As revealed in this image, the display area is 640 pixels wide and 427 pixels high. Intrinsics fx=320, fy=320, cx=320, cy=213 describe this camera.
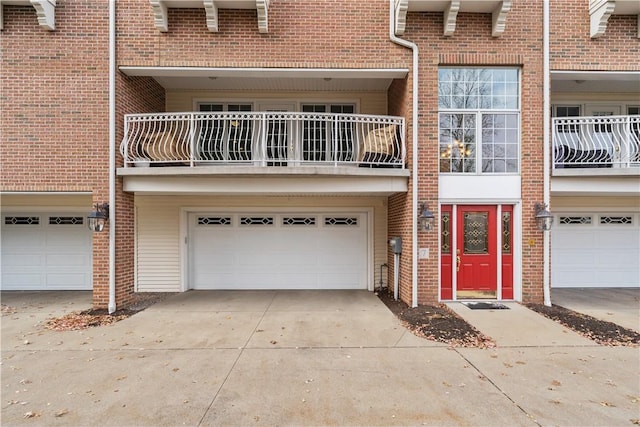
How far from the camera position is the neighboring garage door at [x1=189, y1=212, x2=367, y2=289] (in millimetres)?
8461

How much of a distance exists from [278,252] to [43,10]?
693 cm

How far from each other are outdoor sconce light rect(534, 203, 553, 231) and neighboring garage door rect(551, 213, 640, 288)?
2.33m

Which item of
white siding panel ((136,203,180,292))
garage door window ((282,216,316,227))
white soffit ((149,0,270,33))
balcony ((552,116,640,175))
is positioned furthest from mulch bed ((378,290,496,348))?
white soffit ((149,0,270,33))

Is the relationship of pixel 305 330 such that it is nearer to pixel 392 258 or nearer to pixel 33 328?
pixel 392 258

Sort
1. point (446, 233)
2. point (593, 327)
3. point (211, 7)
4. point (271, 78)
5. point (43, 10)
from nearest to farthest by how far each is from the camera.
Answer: point (593, 327), point (43, 10), point (211, 7), point (446, 233), point (271, 78)

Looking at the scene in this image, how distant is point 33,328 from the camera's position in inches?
218

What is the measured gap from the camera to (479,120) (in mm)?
6949

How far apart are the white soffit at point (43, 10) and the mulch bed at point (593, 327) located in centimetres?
1118

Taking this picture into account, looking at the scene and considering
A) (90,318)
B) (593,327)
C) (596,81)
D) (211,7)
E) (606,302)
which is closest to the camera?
(593,327)

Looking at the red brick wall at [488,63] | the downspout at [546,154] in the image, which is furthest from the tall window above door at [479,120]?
the downspout at [546,154]

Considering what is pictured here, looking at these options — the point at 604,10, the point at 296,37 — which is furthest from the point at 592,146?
the point at 296,37

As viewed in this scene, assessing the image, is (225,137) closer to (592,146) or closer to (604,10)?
(604,10)

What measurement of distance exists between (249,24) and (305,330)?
20.3 ft

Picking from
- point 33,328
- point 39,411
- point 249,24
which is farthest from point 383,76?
point 33,328
